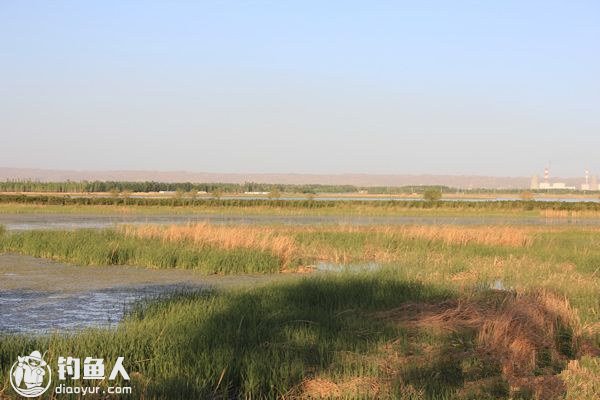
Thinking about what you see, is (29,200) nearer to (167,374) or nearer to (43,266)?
(43,266)

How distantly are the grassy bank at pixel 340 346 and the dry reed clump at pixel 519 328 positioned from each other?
19 mm

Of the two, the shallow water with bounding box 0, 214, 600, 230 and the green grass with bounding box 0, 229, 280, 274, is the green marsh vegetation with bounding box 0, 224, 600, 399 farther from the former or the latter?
the shallow water with bounding box 0, 214, 600, 230

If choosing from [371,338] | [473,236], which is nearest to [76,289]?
[371,338]

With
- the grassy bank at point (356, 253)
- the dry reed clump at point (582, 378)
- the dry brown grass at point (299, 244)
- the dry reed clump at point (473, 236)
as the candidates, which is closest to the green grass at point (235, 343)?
the dry reed clump at point (582, 378)

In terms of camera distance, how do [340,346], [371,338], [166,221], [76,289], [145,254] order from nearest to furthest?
[340,346] < [371,338] < [76,289] < [145,254] < [166,221]

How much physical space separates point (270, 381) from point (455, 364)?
2.52 m

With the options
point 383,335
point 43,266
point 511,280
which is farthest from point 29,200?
point 383,335

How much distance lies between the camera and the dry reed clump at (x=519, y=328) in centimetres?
847

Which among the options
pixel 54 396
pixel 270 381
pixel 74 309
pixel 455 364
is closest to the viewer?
pixel 54 396

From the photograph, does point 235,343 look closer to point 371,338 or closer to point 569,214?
point 371,338

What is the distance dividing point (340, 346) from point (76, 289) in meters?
7.66

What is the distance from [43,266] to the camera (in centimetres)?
1873

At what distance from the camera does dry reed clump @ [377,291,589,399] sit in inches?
333

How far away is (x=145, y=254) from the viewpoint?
1953 cm
